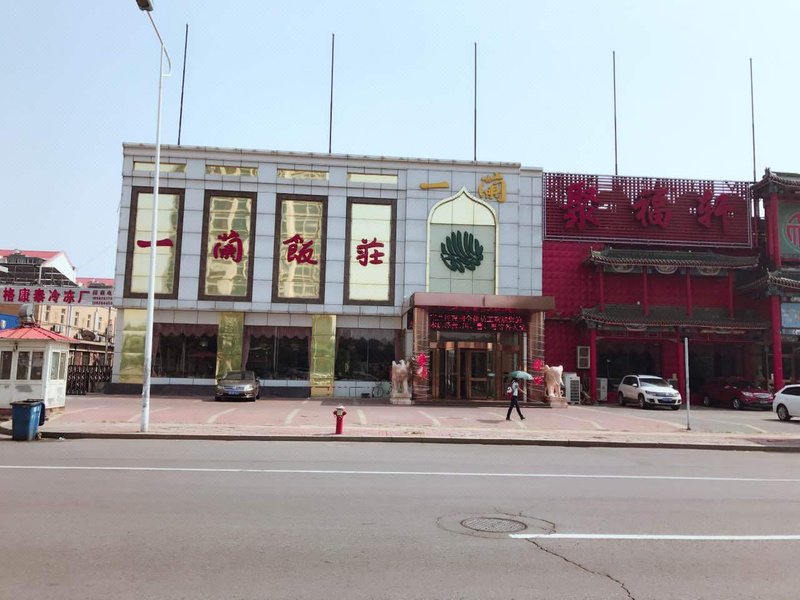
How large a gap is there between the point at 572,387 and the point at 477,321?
253 inches

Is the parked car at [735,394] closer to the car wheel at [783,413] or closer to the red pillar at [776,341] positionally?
the red pillar at [776,341]

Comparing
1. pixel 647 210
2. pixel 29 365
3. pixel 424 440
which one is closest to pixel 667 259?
pixel 647 210

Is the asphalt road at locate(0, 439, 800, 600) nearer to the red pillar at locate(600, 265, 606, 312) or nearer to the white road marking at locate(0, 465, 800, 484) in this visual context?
the white road marking at locate(0, 465, 800, 484)

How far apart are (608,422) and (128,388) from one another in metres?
22.4

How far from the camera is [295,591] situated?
4539 mm

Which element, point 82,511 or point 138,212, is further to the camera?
point 138,212

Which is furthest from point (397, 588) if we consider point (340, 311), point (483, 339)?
point (340, 311)

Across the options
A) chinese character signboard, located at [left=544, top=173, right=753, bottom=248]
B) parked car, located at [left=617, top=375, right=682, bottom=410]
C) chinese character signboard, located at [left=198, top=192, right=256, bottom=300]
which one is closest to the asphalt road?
parked car, located at [left=617, top=375, right=682, bottom=410]

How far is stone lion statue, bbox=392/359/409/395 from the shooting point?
2488 cm

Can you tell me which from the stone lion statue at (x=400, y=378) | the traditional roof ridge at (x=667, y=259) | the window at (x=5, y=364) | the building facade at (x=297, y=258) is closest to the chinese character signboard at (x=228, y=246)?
the building facade at (x=297, y=258)

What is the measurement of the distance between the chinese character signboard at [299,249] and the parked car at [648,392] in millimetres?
16116

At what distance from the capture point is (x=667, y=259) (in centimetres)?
3111

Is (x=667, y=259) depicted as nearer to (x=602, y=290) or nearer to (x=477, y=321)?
(x=602, y=290)

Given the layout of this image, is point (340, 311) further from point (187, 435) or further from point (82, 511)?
point (82, 511)
